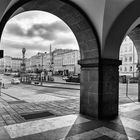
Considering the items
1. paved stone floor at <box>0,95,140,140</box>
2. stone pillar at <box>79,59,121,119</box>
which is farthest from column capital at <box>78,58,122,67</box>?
paved stone floor at <box>0,95,140,140</box>

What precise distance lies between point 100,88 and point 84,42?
6.51 ft

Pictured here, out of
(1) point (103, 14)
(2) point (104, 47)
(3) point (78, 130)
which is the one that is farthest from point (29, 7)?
(3) point (78, 130)

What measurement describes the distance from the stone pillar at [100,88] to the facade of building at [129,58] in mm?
41018

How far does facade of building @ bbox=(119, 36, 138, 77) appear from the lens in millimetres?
45281

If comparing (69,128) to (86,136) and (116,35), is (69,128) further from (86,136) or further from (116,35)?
(116,35)

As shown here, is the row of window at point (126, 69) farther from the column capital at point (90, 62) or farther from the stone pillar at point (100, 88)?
the column capital at point (90, 62)

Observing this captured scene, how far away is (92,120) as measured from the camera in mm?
5895

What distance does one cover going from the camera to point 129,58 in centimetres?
4725

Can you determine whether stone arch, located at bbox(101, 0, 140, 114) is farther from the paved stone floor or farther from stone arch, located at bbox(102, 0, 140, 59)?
the paved stone floor

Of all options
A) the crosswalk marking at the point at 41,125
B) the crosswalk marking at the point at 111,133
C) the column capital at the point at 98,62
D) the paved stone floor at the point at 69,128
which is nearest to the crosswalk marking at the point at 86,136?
the paved stone floor at the point at 69,128

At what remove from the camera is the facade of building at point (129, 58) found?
4528cm

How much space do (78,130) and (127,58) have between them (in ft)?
153

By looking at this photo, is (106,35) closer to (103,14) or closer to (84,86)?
(103,14)

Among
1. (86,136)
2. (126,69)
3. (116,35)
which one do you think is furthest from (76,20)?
(126,69)
